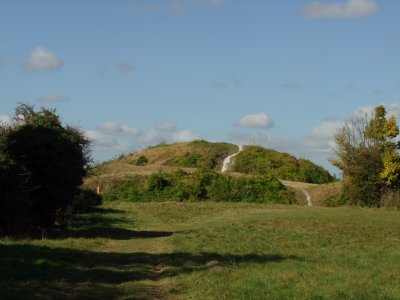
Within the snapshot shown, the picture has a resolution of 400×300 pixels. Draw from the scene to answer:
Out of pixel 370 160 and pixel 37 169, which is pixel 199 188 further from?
pixel 37 169

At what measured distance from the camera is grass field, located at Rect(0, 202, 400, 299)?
12195mm

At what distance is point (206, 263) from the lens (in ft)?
53.8

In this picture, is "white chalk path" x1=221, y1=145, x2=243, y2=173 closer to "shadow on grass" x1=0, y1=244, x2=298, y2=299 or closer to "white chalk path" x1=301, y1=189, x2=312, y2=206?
"white chalk path" x1=301, y1=189, x2=312, y2=206

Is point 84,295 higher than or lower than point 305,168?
lower

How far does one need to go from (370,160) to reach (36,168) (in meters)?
31.3

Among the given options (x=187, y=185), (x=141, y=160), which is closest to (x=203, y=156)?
(x=141, y=160)

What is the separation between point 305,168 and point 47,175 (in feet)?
178

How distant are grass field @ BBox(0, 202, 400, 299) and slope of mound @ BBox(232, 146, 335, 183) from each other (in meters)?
43.0

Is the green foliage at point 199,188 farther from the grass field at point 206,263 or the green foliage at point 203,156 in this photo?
the grass field at point 206,263

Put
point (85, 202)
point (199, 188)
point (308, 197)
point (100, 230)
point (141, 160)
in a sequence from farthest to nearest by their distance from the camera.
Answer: point (141, 160) < point (199, 188) < point (308, 197) < point (85, 202) < point (100, 230)

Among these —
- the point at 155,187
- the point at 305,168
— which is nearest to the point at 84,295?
the point at 155,187

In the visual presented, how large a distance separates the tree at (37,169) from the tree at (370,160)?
92.2ft

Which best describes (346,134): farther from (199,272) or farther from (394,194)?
(199,272)

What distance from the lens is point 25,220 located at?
22594 mm
